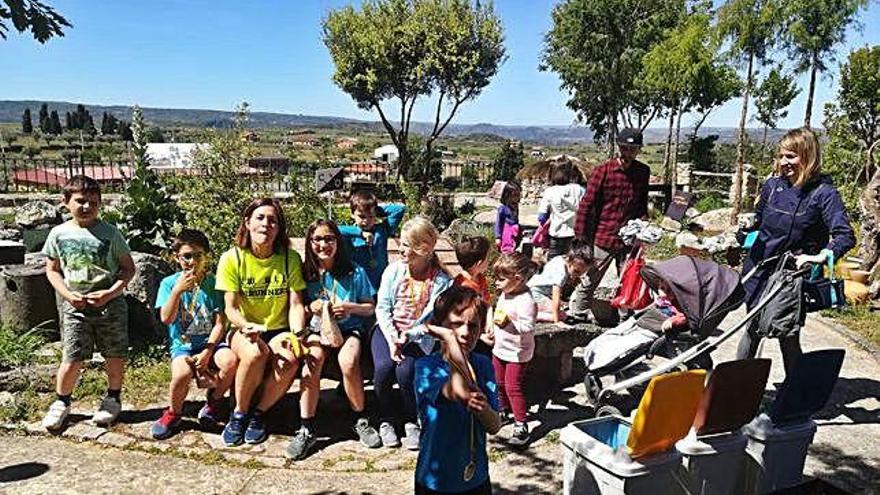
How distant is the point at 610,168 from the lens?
5.35 meters

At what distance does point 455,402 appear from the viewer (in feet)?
8.36

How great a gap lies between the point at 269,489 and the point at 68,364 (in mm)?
1693

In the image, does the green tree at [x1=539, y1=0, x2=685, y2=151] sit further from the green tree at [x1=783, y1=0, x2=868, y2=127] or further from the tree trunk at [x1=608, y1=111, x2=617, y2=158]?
the green tree at [x1=783, y1=0, x2=868, y2=127]

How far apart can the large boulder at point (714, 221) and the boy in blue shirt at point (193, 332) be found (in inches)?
480

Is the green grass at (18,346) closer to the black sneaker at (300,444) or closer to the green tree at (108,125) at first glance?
the black sneaker at (300,444)

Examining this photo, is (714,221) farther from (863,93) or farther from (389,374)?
(389,374)

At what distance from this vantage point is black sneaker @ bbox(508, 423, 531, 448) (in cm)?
402

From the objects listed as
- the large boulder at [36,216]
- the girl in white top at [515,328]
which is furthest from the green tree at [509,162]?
the girl in white top at [515,328]

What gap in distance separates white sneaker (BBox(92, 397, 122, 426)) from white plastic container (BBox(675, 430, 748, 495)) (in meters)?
3.38

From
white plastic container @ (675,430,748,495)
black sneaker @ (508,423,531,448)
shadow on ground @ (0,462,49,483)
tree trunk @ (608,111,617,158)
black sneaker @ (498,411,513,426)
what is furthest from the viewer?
tree trunk @ (608,111,617,158)

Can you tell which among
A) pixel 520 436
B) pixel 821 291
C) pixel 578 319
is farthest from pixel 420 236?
pixel 821 291

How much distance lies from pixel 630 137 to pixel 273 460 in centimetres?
348

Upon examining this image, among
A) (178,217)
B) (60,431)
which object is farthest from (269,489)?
(178,217)

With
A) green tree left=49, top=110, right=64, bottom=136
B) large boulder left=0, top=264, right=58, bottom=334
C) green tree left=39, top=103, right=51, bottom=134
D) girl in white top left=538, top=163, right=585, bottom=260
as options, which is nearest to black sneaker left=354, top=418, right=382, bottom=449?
girl in white top left=538, top=163, right=585, bottom=260
